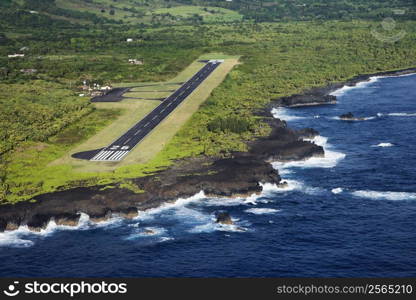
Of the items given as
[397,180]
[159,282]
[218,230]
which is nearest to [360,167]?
[397,180]

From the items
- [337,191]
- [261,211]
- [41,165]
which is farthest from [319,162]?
[41,165]

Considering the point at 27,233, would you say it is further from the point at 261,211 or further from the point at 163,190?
the point at 261,211

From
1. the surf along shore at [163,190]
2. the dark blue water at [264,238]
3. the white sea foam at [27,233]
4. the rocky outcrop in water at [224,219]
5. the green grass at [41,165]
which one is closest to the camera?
the dark blue water at [264,238]

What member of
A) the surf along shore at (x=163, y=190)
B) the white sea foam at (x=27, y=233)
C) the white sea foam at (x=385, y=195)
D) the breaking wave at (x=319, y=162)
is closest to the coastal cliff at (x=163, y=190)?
the surf along shore at (x=163, y=190)

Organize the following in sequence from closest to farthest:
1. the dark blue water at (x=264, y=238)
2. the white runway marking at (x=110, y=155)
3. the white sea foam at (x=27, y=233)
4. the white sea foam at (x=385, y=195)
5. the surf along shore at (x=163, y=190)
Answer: the dark blue water at (x=264, y=238), the white sea foam at (x=27, y=233), the surf along shore at (x=163, y=190), the white sea foam at (x=385, y=195), the white runway marking at (x=110, y=155)

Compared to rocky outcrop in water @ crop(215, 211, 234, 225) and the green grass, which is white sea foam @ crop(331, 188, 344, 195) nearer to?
rocky outcrop in water @ crop(215, 211, 234, 225)

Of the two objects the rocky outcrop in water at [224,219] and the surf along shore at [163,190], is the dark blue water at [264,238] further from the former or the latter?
the surf along shore at [163,190]

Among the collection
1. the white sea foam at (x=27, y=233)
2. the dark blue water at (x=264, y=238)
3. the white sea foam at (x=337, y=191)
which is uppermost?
the white sea foam at (x=337, y=191)

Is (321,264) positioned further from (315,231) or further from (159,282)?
(159,282)
